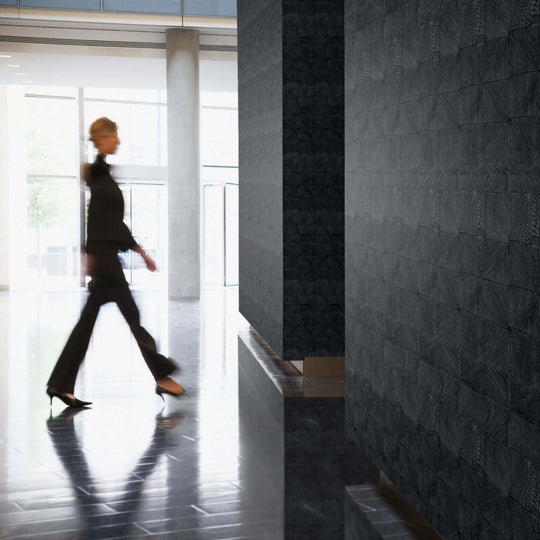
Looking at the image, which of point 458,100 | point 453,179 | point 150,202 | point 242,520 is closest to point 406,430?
point 242,520

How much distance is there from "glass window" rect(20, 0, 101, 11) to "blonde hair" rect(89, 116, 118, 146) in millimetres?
7065

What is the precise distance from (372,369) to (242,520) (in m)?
0.84

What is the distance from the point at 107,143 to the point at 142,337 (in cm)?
129

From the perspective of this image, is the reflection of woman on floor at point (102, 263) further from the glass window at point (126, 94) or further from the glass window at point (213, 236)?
the glass window at point (126, 94)

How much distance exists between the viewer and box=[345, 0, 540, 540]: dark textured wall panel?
2.38 m

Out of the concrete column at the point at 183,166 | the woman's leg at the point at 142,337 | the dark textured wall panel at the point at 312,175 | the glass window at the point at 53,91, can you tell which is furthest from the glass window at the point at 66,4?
the glass window at the point at 53,91

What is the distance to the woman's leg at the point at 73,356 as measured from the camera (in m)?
5.73

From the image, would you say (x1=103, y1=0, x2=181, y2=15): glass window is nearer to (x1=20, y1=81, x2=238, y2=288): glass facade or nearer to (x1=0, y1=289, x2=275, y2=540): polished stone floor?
(x1=0, y1=289, x2=275, y2=540): polished stone floor

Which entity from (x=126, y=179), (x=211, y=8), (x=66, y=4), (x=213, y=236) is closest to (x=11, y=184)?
(x=126, y=179)

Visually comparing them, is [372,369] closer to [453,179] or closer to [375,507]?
[375,507]

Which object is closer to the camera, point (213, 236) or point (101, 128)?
point (101, 128)

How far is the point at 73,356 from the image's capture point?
5.75m

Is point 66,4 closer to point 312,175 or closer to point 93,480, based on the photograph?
point 312,175

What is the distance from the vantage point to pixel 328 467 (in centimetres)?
435
